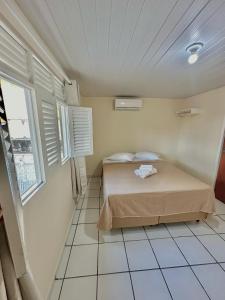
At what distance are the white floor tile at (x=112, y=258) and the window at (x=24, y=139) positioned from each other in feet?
3.70

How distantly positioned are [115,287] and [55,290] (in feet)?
1.80

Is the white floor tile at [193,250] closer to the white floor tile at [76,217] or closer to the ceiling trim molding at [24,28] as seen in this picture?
the white floor tile at [76,217]

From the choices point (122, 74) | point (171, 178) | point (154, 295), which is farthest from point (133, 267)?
point (122, 74)

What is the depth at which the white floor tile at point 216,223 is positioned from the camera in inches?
81.5

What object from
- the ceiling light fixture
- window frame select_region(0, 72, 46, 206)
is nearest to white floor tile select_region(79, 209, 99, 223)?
window frame select_region(0, 72, 46, 206)

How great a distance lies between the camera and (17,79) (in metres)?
0.93

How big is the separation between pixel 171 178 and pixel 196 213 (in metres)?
0.61

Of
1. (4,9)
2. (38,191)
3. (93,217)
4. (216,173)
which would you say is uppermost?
(4,9)

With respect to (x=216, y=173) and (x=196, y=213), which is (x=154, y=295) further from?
(x=216, y=173)

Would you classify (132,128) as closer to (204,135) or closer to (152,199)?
(204,135)

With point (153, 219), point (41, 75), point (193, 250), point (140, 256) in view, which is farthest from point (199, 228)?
point (41, 75)

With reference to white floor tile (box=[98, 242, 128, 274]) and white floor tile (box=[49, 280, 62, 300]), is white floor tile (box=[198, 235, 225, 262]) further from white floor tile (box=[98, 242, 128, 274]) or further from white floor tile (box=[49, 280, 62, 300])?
white floor tile (box=[49, 280, 62, 300])

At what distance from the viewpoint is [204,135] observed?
3.24m

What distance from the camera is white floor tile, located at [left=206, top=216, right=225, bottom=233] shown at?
6.79 feet
